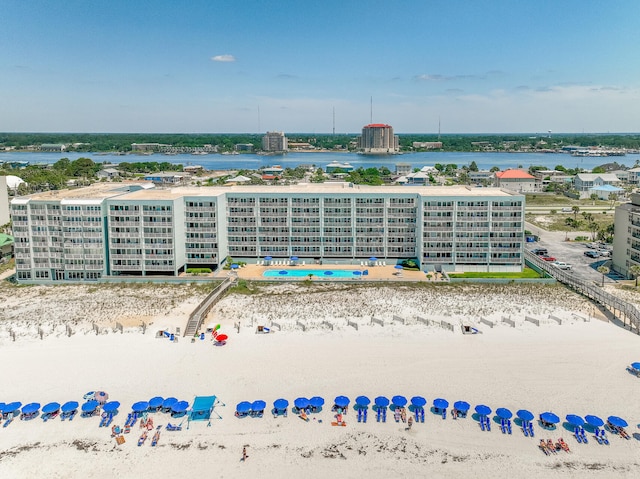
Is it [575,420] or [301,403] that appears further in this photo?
[301,403]

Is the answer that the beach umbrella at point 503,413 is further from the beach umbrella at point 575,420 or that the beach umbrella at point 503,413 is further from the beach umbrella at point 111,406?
the beach umbrella at point 111,406

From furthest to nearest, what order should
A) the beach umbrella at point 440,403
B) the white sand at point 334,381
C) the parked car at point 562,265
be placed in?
the parked car at point 562,265 < the beach umbrella at point 440,403 < the white sand at point 334,381

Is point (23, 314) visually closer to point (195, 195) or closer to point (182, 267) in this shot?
point (182, 267)

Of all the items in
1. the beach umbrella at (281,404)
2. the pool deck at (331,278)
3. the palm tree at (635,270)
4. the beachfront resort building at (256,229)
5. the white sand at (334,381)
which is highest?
the beachfront resort building at (256,229)

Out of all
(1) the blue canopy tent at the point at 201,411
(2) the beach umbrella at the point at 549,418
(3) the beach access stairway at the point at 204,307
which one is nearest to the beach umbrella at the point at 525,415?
(2) the beach umbrella at the point at 549,418

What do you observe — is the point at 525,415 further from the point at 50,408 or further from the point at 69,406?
the point at 50,408

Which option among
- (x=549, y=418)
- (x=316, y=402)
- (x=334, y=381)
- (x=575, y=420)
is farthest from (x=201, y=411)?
(x=575, y=420)

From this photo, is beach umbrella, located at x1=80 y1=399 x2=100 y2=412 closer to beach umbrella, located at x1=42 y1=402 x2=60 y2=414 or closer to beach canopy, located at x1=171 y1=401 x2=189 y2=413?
beach umbrella, located at x1=42 y1=402 x2=60 y2=414
